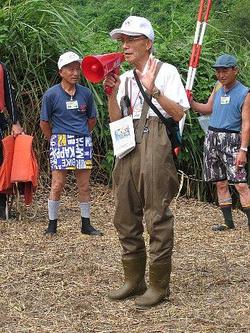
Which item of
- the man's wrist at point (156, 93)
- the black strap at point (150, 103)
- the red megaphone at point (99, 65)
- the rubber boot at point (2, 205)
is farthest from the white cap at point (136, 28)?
the rubber boot at point (2, 205)

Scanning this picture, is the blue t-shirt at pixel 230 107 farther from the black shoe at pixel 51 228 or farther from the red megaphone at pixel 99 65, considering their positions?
the red megaphone at pixel 99 65

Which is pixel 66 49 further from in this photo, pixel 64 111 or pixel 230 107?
pixel 230 107

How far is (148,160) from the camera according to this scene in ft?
15.2

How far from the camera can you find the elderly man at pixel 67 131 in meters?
7.01

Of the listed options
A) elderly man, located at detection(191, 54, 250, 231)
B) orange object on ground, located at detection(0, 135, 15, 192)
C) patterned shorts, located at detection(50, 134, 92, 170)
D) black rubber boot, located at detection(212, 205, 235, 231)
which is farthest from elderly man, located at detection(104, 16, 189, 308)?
black rubber boot, located at detection(212, 205, 235, 231)

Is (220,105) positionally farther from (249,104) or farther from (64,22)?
(64,22)

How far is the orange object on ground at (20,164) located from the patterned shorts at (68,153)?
0.39 meters

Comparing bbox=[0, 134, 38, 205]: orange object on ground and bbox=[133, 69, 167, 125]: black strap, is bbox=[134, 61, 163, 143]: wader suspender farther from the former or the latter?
bbox=[0, 134, 38, 205]: orange object on ground

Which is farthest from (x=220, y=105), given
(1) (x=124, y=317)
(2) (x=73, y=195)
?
(1) (x=124, y=317)

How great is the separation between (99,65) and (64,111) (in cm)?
264

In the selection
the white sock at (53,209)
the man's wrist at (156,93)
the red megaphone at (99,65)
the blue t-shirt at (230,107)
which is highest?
the red megaphone at (99,65)

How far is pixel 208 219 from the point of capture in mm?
8328

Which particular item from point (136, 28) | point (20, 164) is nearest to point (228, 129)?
point (20, 164)

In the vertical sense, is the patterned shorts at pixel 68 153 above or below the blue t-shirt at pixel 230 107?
below
